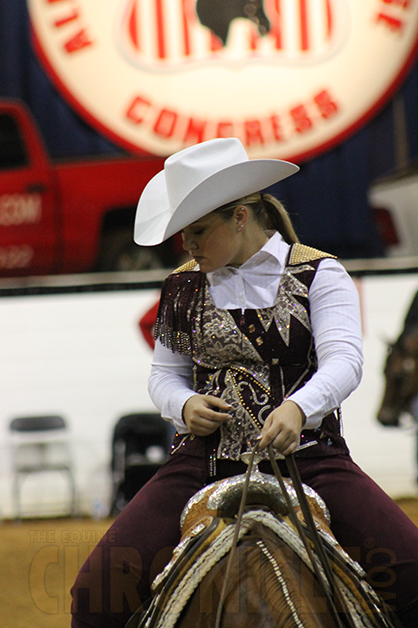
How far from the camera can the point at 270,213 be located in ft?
6.40

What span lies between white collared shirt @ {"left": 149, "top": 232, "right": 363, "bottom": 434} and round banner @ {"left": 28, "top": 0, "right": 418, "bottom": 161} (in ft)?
16.4

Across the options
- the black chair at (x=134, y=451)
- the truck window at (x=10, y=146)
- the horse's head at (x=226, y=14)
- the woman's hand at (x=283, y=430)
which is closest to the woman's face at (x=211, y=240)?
the woman's hand at (x=283, y=430)

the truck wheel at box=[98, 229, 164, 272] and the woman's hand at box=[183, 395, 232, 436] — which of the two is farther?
the truck wheel at box=[98, 229, 164, 272]

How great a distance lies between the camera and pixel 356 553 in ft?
5.47

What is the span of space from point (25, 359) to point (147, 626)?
4.33 meters

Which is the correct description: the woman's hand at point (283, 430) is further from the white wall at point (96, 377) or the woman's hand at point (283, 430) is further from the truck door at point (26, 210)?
the truck door at point (26, 210)

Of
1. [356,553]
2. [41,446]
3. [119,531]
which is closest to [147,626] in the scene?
[119,531]

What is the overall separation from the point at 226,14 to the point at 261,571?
608 cm

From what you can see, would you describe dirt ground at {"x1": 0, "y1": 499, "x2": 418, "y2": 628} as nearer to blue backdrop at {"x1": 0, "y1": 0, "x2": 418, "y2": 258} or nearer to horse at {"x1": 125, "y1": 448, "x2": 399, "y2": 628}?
horse at {"x1": 125, "y1": 448, "x2": 399, "y2": 628}

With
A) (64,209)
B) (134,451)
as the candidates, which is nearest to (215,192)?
(134,451)

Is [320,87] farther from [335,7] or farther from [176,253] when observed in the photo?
[176,253]

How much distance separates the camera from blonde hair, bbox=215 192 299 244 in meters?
1.85

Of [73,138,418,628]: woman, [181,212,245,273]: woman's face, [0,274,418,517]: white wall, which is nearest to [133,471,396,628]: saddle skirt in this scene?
[73,138,418,628]: woman

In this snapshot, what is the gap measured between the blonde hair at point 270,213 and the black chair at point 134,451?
3.65 m
